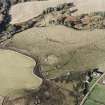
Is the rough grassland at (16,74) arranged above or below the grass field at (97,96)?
above

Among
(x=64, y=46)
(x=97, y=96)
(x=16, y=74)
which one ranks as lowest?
(x=97, y=96)

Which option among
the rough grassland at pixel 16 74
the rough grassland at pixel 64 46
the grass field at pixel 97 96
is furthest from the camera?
the rough grassland at pixel 64 46

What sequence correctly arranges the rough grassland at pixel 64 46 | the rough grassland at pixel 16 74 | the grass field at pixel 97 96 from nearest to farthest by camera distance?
1. the grass field at pixel 97 96
2. the rough grassland at pixel 16 74
3. the rough grassland at pixel 64 46

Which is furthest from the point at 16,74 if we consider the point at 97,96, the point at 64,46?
the point at 97,96

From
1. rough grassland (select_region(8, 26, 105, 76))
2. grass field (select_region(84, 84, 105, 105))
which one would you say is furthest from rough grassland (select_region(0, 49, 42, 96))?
grass field (select_region(84, 84, 105, 105))

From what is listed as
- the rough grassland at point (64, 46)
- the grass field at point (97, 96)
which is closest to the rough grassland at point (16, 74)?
the rough grassland at point (64, 46)

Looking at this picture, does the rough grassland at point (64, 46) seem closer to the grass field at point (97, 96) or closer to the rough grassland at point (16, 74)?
the rough grassland at point (16, 74)

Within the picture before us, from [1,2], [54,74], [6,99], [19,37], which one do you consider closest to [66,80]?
[54,74]

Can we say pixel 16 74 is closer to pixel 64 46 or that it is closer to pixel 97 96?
pixel 64 46

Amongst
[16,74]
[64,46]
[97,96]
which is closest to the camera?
[97,96]

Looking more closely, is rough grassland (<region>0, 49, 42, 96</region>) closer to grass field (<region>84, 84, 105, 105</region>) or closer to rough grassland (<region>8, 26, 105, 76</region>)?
rough grassland (<region>8, 26, 105, 76</region>)

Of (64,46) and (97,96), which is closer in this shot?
(97,96)

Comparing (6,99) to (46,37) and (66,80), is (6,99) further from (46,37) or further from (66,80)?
(46,37)
